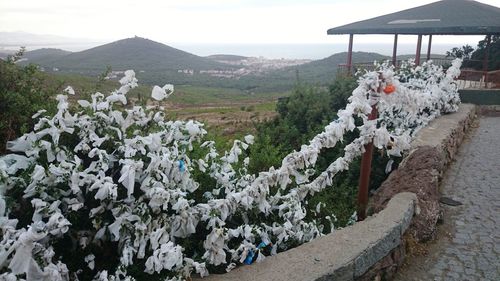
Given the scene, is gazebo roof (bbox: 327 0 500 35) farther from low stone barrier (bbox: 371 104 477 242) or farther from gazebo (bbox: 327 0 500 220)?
low stone barrier (bbox: 371 104 477 242)

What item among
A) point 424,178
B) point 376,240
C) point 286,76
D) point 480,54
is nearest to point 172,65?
point 286,76

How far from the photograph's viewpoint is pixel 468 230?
Result: 178 inches

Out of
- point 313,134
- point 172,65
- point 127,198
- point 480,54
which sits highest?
point 480,54

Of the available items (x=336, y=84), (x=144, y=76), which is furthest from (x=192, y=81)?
(x=336, y=84)

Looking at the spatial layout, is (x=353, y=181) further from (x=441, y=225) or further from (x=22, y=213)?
(x=22, y=213)

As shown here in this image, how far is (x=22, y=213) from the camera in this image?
247cm

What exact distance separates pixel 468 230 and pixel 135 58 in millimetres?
61937

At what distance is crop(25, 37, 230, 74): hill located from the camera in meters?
58.4

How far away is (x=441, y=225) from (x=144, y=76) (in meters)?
46.8

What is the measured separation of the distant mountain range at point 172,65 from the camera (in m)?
53.8

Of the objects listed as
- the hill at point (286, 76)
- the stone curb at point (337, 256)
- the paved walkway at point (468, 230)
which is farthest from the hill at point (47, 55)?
the stone curb at point (337, 256)

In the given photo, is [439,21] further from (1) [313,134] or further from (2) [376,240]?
(2) [376,240]

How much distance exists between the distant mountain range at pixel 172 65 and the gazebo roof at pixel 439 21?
2897 centimetres

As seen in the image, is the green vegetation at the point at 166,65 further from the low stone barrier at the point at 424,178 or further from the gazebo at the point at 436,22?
the low stone barrier at the point at 424,178
